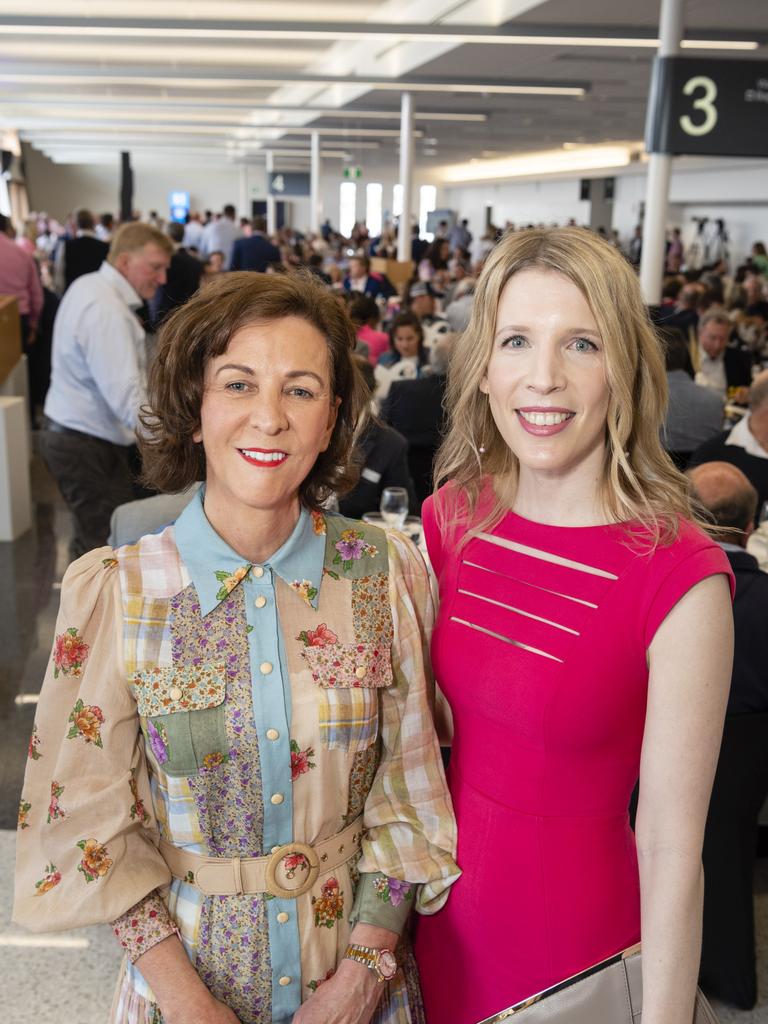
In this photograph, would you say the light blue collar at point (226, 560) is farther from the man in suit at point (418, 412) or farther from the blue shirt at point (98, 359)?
Answer: the man in suit at point (418, 412)

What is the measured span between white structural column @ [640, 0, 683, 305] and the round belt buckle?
477 cm

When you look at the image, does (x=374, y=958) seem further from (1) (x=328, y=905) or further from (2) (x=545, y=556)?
(2) (x=545, y=556)

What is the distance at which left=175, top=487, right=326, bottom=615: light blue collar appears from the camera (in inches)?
51.2

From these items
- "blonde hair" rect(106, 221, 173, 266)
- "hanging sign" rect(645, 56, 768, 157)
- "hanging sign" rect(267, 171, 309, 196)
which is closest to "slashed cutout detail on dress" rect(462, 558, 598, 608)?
"blonde hair" rect(106, 221, 173, 266)

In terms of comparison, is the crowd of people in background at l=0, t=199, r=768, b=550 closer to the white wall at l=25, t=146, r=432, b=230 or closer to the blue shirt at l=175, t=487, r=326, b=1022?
the blue shirt at l=175, t=487, r=326, b=1022

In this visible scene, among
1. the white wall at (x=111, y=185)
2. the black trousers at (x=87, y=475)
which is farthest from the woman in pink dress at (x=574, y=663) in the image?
the white wall at (x=111, y=185)

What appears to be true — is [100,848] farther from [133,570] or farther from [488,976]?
[488,976]

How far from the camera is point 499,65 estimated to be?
10.7 metres

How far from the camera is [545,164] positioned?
89.7 feet

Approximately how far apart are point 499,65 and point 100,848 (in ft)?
35.4

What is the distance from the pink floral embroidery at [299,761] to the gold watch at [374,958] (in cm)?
25

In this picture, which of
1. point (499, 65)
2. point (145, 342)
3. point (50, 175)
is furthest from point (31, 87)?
point (50, 175)

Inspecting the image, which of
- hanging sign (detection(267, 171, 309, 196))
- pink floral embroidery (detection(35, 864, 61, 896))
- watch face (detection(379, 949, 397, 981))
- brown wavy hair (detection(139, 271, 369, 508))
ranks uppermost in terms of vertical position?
hanging sign (detection(267, 171, 309, 196))

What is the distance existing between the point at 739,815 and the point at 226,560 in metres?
1.77
